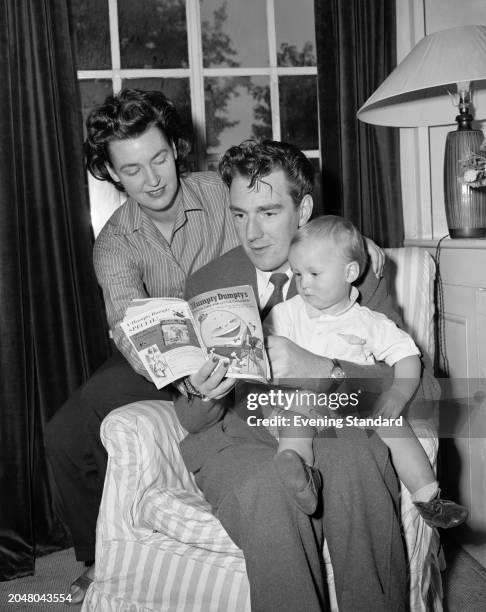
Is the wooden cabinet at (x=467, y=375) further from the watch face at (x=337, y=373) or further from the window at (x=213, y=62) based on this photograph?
the window at (x=213, y=62)

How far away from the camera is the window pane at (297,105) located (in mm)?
3186

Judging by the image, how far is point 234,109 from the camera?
3.16 metres

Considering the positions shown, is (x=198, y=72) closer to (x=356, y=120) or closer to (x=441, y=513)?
(x=356, y=120)

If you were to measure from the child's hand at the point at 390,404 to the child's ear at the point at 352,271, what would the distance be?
338mm

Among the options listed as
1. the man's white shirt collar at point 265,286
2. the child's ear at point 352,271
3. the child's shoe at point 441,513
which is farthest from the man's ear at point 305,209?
the child's shoe at point 441,513

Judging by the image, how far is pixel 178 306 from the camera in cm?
172

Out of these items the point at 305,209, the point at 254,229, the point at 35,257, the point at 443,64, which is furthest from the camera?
the point at 35,257

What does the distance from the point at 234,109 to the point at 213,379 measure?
1.82 m

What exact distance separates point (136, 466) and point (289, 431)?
1.67 ft

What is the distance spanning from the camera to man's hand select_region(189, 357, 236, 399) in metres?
1.69

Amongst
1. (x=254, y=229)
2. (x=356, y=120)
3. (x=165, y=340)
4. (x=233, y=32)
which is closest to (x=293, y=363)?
(x=165, y=340)

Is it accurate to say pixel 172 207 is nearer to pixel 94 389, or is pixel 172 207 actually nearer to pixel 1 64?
pixel 94 389

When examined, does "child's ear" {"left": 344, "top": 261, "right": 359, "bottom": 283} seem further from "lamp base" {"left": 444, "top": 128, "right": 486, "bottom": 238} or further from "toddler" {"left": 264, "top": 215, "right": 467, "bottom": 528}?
"lamp base" {"left": 444, "top": 128, "right": 486, "bottom": 238}

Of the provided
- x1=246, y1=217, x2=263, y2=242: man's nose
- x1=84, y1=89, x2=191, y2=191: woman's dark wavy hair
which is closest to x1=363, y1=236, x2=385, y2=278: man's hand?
x1=246, y1=217, x2=263, y2=242: man's nose
